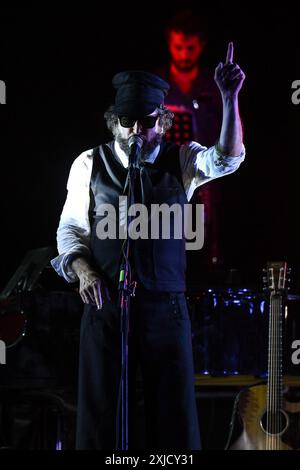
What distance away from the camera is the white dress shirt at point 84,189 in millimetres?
2693

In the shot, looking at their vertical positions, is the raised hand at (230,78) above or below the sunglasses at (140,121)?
above

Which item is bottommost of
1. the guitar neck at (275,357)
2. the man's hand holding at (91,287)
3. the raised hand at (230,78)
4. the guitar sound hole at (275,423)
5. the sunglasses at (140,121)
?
the guitar sound hole at (275,423)

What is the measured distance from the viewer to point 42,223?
5293 mm

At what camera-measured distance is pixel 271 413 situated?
319 cm

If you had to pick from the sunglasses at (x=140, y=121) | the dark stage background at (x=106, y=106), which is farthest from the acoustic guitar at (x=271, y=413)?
the dark stage background at (x=106, y=106)

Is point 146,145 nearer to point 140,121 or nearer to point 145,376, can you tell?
point 140,121

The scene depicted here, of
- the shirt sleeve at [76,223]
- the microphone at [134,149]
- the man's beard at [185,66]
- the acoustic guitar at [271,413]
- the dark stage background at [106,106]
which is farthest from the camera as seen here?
the man's beard at [185,66]

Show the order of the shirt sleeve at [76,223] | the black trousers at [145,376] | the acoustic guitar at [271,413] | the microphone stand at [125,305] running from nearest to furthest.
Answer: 1. the microphone stand at [125,305]
2. the black trousers at [145,376]
3. the shirt sleeve at [76,223]
4. the acoustic guitar at [271,413]

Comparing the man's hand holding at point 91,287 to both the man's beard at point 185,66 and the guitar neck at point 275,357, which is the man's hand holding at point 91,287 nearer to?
the guitar neck at point 275,357

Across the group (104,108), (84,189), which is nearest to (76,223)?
(84,189)

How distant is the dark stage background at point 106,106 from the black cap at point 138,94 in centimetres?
246

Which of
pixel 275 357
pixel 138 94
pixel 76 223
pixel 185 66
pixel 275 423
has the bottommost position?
pixel 275 423

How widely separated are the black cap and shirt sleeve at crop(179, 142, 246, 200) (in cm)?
24

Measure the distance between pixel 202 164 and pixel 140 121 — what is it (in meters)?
0.31
